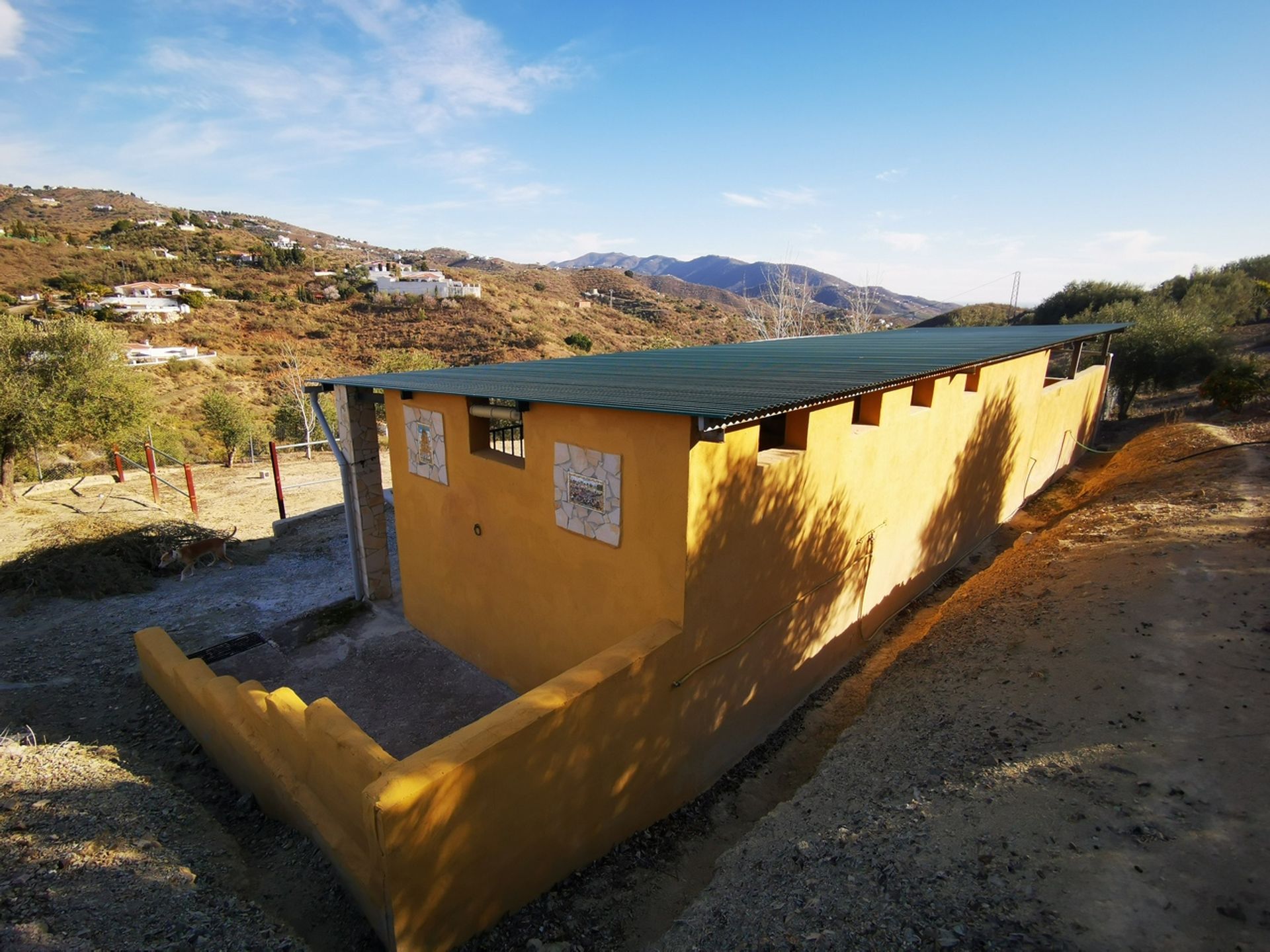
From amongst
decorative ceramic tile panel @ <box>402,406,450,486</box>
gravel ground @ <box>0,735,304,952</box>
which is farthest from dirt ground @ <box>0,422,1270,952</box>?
decorative ceramic tile panel @ <box>402,406,450,486</box>

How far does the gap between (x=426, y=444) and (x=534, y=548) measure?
2.34 m

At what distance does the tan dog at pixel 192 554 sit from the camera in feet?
34.7

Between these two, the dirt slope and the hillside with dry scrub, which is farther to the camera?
the hillside with dry scrub

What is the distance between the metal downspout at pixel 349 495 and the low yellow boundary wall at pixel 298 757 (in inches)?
113

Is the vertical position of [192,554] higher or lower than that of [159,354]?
lower

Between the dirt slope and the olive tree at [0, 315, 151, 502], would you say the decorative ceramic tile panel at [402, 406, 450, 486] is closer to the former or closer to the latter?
the dirt slope

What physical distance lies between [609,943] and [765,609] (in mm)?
2968

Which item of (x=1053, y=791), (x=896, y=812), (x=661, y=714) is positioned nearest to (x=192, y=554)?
(x=661, y=714)

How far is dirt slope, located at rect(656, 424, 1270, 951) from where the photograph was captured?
3172mm

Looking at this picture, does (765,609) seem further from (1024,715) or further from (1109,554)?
(1109,554)

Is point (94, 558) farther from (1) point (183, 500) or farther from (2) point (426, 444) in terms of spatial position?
(2) point (426, 444)

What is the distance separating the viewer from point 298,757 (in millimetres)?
4559

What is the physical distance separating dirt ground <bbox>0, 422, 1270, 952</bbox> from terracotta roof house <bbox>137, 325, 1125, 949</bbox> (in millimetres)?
374

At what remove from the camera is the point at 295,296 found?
50.6m
